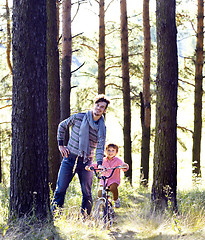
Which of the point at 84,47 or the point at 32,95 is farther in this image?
the point at 84,47

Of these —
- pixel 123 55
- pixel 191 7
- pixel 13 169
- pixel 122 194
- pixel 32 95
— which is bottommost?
pixel 122 194

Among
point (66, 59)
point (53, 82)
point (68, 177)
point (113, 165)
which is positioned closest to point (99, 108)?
point (68, 177)

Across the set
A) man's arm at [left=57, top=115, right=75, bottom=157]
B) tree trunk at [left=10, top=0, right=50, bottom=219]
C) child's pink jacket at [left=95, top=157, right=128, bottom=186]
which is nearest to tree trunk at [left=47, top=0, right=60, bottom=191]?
child's pink jacket at [left=95, top=157, right=128, bottom=186]

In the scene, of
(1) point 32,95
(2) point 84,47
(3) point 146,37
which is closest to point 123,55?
(3) point 146,37

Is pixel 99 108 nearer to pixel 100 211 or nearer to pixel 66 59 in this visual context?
pixel 100 211

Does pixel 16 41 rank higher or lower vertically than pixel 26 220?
higher

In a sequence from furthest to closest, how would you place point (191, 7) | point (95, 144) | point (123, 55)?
point (191, 7) → point (123, 55) → point (95, 144)

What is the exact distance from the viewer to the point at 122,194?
911cm

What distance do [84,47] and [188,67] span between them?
524 cm

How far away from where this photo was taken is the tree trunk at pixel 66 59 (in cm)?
960

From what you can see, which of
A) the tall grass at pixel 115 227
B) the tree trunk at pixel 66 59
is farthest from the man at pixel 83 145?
the tree trunk at pixel 66 59

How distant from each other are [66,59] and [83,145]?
181 inches

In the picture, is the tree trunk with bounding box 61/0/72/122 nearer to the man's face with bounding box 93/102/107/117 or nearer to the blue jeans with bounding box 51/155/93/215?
the man's face with bounding box 93/102/107/117

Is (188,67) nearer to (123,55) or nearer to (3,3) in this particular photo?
(123,55)
